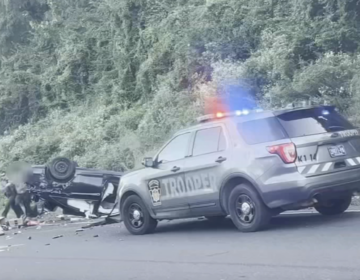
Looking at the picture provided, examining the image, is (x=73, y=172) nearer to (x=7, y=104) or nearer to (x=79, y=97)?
(x=79, y=97)

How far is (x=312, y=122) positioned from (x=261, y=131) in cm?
74

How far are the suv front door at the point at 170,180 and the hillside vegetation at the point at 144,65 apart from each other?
6330mm

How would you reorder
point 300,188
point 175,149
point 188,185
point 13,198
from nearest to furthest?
point 300,188
point 188,185
point 175,149
point 13,198

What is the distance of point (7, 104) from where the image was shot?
3212cm

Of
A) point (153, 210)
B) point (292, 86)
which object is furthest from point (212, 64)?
point (153, 210)

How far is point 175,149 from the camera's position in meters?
12.5

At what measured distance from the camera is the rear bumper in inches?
421

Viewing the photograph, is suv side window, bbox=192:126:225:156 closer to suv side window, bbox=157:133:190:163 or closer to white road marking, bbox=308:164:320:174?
suv side window, bbox=157:133:190:163

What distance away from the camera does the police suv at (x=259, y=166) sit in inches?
424

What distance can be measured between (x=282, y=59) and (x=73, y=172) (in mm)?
6562

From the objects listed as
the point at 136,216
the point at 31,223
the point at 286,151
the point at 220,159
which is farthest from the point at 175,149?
the point at 31,223

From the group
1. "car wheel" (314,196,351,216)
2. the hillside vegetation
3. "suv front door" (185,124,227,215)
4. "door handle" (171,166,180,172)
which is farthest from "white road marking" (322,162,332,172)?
the hillside vegetation

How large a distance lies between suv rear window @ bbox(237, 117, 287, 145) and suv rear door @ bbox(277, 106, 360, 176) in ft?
0.34

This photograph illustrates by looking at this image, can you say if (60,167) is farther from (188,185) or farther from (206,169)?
(206,169)
